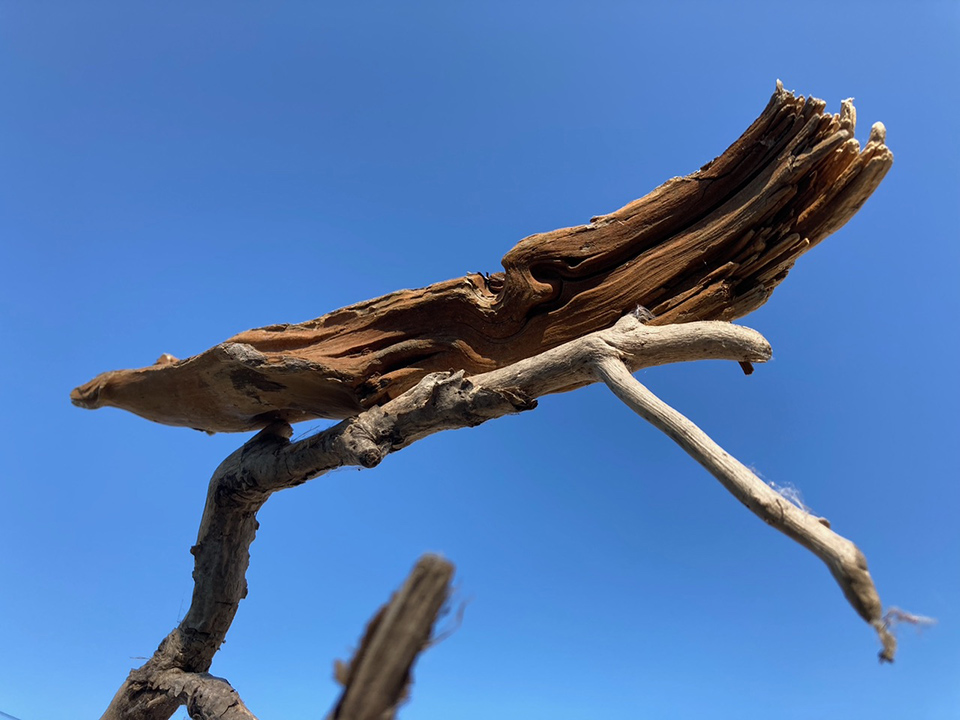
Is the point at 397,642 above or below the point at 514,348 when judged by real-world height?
below

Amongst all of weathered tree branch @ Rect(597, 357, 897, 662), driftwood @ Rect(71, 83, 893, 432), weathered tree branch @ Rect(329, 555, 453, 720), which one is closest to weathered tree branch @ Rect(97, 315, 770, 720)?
driftwood @ Rect(71, 83, 893, 432)

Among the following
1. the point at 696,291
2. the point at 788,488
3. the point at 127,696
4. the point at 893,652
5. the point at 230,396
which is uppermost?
the point at 696,291

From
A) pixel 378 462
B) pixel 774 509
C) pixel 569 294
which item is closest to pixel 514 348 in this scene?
pixel 569 294

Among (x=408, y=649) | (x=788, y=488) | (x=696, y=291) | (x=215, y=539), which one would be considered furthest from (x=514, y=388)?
(x=215, y=539)

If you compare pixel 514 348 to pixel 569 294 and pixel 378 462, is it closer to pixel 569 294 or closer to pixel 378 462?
pixel 569 294

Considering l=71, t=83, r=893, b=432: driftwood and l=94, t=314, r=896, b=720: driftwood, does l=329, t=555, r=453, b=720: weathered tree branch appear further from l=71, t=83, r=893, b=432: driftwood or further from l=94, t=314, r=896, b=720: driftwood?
l=71, t=83, r=893, b=432: driftwood

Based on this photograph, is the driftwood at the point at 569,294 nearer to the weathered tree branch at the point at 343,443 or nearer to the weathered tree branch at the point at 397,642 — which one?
the weathered tree branch at the point at 343,443

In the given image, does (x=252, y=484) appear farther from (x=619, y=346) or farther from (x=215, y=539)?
(x=619, y=346)
